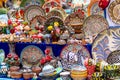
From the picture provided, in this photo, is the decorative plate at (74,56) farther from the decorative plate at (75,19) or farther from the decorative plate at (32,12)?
the decorative plate at (32,12)


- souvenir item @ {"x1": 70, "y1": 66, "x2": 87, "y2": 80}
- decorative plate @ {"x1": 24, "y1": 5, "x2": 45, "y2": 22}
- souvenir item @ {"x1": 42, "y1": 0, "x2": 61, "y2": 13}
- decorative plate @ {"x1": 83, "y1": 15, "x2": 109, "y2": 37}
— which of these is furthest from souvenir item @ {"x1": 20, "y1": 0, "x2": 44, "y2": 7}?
souvenir item @ {"x1": 70, "y1": 66, "x2": 87, "y2": 80}

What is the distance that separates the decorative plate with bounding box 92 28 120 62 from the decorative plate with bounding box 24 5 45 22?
0.84 m

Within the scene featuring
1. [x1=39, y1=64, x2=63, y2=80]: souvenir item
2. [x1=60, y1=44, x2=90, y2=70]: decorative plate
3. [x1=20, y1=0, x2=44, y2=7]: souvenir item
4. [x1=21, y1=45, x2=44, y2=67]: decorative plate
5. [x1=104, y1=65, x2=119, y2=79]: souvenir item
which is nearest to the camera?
[x1=104, y1=65, x2=119, y2=79]: souvenir item

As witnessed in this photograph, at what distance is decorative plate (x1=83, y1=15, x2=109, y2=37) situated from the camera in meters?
2.27

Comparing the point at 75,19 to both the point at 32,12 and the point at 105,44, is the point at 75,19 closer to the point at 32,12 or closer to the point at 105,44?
the point at 105,44

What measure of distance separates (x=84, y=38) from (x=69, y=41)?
5.2 inches

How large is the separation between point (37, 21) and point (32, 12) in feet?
0.71

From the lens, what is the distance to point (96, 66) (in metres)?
1.99

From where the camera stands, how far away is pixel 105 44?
7.01ft

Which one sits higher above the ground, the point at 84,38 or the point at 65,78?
the point at 84,38

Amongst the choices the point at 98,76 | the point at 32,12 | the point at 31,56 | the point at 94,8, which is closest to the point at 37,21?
the point at 32,12

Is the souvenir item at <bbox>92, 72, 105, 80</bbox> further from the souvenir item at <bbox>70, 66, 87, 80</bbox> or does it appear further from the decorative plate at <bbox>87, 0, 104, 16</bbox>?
the decorative plate at <bbox>87, 0, 104, 16</bbox>

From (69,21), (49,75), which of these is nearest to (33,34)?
(69,21)

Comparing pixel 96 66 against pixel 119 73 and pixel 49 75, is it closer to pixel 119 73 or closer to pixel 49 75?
pixel 119 73
